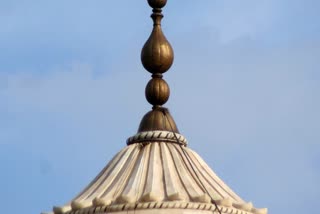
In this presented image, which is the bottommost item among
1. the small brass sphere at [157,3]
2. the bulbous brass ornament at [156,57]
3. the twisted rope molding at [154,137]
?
the twisted rope molding at [154,137]

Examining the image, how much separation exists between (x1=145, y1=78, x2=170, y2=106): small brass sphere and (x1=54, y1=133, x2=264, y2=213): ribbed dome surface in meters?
0.95

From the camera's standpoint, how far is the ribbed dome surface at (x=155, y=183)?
27391 mm

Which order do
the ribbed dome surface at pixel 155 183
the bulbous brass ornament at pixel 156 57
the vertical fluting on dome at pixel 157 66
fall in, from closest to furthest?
1. the ribbed dome surface at pixel 155 183
2. the vertical fluting on dome at pixel 157 66
3. the bulbous brass ornament at pixel 156 57

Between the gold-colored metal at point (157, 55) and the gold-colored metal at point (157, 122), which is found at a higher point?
the gold-colored metal at point (157, 55)

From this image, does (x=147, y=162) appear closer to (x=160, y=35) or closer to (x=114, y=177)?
(x=114, y=177)

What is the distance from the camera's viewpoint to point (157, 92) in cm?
2972

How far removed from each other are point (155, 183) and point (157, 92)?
7.65 ft

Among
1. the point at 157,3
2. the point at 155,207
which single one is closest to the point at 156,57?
the point at 157,3

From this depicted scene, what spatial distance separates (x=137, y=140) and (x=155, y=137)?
1.00 feet

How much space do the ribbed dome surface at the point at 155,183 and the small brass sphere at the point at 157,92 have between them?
95 centimetres

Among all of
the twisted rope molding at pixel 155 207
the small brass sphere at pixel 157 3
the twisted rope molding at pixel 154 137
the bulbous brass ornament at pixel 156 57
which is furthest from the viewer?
the small brass sphere at pixel 157 3

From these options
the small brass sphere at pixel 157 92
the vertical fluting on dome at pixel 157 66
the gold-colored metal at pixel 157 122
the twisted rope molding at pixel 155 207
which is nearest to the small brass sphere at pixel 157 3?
the vertical fluting on dome at pixel 157 66

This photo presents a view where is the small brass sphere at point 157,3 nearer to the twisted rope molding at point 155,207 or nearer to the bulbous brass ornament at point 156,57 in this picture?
the bulbous brass ornament at point 156,57

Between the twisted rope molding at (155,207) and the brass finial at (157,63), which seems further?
the brass finial at (157,63)
